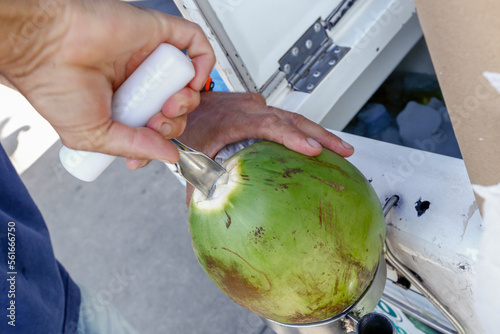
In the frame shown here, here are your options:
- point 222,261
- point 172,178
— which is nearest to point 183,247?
point 172,178

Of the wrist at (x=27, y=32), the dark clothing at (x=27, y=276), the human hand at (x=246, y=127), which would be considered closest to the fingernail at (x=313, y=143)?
the human hand at (x=246, y=127)

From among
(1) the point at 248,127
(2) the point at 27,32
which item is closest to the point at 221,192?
(1) the point at 248,127

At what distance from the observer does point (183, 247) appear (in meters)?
2.75

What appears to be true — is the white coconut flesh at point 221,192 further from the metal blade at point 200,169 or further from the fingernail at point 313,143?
the fingernail at point 313,143

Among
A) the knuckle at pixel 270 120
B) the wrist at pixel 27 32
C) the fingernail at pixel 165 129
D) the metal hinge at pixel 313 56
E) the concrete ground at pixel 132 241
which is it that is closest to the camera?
the wrist at pixel 27 32

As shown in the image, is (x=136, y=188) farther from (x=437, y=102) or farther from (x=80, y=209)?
(x=437, y=102)

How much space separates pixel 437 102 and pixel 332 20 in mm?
492

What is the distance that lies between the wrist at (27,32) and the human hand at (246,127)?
22 centimetres

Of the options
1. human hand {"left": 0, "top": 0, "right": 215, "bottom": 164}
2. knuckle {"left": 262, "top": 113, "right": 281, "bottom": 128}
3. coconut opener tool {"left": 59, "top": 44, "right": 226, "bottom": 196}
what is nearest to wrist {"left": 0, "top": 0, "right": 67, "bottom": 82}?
human hand {"left": 0, "top": 0, "right": 215, "bottom": 164}

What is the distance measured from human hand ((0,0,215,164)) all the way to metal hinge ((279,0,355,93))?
2.11 feet

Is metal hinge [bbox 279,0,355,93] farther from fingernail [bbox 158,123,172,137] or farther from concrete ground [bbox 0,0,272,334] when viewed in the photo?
concrete ground [bbox 0,0,272,334]

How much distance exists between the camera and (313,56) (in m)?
1.52

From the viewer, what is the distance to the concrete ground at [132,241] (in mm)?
2457

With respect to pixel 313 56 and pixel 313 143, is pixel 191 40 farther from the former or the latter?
pixel 313 56
